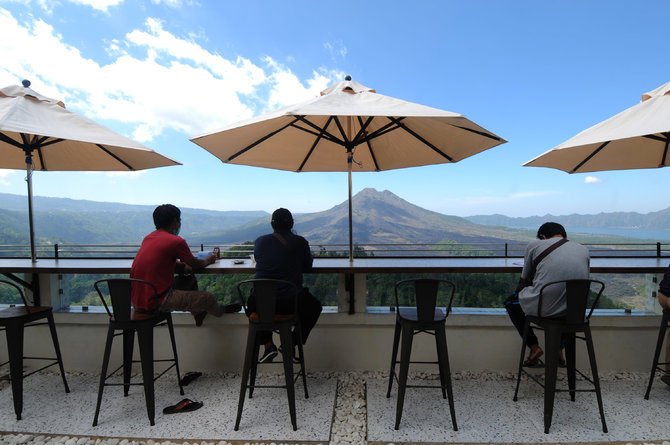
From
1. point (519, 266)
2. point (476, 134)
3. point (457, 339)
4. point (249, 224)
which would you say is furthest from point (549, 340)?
point (249, 224)

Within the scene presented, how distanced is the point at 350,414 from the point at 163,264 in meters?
1.96

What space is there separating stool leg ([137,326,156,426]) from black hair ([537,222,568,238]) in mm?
3259

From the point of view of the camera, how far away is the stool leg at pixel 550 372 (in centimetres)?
226

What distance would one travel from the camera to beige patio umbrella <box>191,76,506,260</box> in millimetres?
2447

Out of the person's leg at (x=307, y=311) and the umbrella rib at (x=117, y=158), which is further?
the umbrella rib at (x=117, y=158)

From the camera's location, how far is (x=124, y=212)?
205 feet

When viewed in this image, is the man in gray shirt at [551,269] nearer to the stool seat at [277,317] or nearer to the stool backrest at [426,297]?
the stool backrest at [426,297]

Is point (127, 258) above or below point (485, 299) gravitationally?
above

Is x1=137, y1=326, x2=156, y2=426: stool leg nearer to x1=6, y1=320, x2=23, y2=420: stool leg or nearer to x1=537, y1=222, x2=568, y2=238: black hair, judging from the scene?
x1=6, y1=320, x2=23, y2=420: stool leg

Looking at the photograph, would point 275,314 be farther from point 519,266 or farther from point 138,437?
point 519,266

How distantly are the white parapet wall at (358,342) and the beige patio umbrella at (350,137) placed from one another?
873mm

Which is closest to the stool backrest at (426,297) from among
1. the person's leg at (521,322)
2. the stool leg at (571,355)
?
the person's leg at (521,322)

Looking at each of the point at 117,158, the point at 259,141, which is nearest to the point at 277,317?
the point at 259,141

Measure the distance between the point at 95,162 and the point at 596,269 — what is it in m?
5.52
